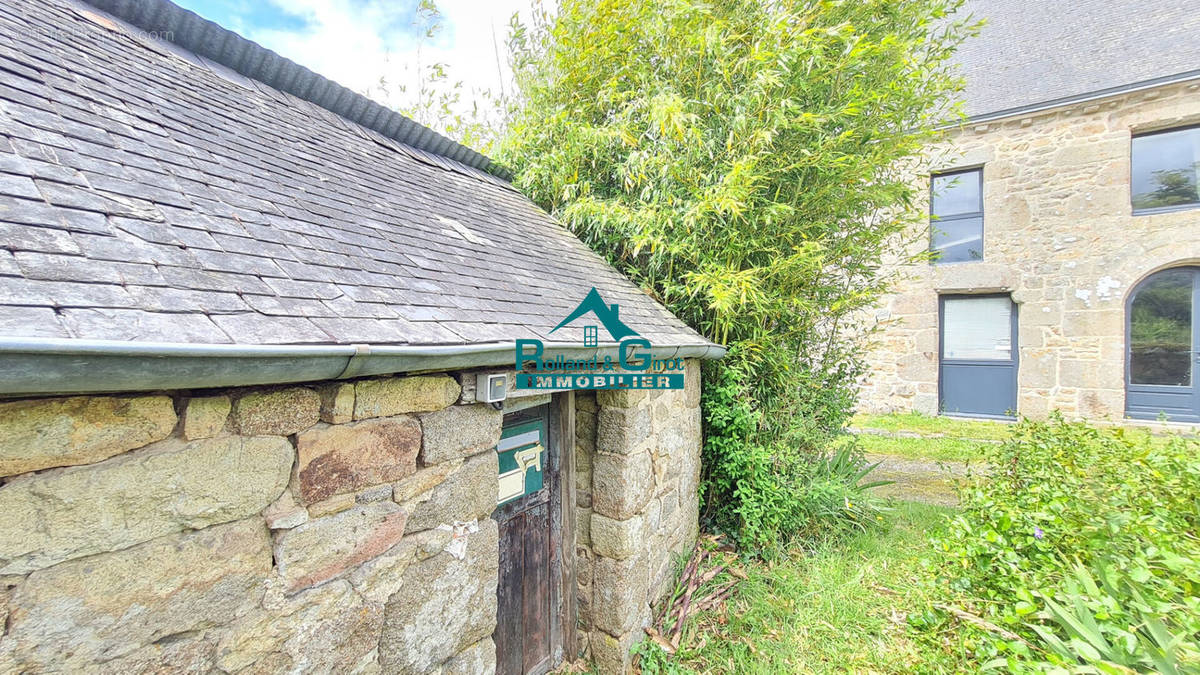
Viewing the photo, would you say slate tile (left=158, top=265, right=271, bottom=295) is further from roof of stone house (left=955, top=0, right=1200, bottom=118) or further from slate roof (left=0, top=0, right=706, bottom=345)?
roof of stone house (left=955, top=0, right=1200, bottom=118)

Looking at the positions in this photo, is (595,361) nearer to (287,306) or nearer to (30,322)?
(287,306)

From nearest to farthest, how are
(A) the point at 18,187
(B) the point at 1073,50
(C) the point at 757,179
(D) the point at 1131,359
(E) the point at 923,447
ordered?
(A) the point at 18,187
(C) the point at 757,179
(E) the point at 923,447
(D) the point at 1131,359
(B) the point at 1073,50

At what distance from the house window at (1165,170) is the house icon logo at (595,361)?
10436mm

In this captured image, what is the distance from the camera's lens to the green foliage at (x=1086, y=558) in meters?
1.75

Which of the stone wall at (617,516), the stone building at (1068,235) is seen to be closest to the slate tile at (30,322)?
the stone wall at (617,516)

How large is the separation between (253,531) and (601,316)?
7.18 ft

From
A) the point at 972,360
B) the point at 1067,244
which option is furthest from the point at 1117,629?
the point at 1067,244

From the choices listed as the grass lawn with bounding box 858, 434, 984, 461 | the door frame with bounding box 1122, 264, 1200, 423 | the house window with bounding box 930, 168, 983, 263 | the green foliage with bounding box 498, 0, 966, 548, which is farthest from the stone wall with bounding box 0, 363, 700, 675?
the door frame with bounding box 1122, 264, 1200, 423

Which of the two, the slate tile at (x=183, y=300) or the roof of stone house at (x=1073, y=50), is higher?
the roof of stone house at (x=1073, y=50)

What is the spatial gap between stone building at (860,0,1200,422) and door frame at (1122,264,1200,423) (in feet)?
0.07

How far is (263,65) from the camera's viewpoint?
3.45m

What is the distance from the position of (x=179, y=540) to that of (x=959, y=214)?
12195 mm

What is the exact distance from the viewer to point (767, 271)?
3.99m

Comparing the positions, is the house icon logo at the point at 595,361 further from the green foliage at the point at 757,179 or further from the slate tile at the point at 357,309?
the green foliage at the point at 757,179
